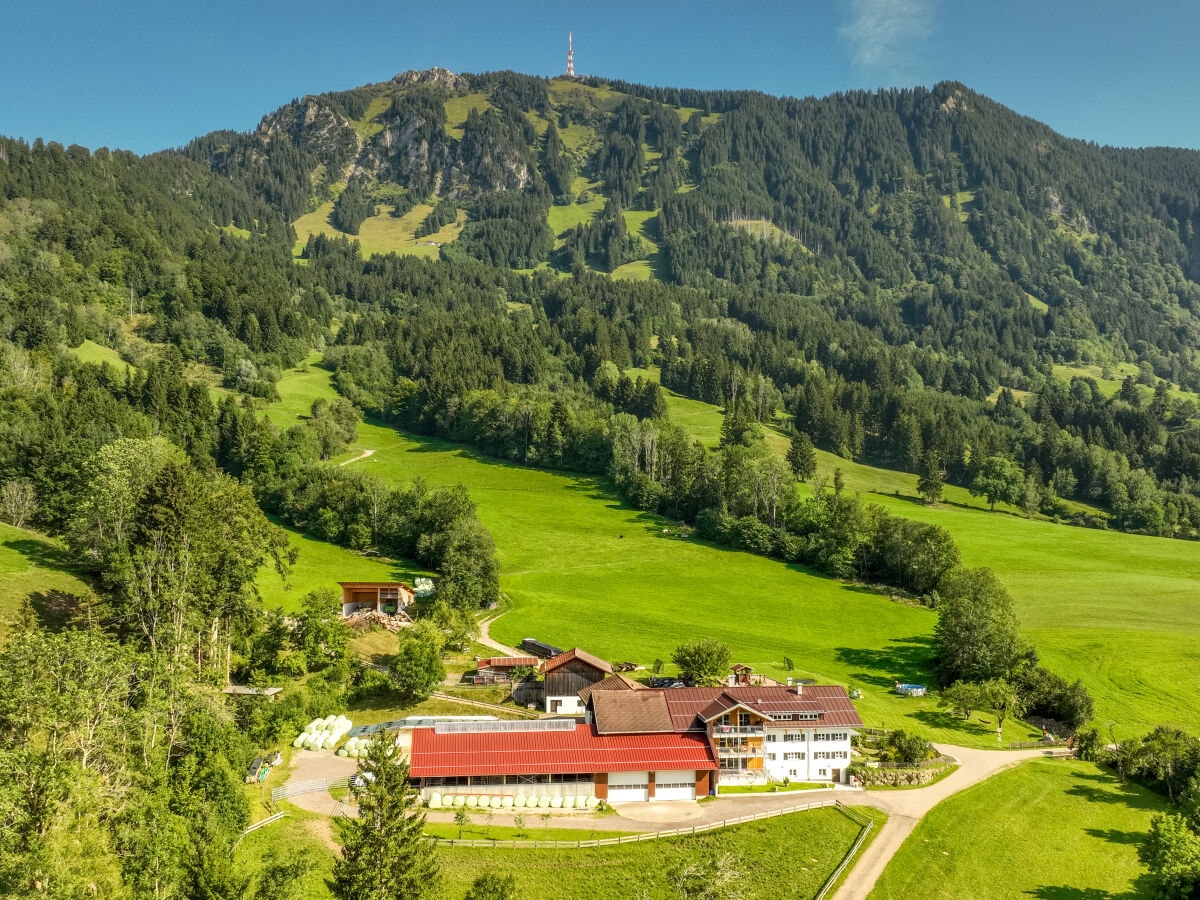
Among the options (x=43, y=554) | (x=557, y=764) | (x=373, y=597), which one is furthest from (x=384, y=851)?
(x=373, y=597)

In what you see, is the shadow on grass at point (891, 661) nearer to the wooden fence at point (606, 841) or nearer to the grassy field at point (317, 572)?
the wooden fence at point (606, 841)

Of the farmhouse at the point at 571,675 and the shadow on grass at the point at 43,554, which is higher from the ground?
the shadow on grass at the point at 43,554

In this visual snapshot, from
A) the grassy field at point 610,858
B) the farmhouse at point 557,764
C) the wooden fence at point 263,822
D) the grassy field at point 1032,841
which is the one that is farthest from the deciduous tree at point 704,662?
the wooden fence at point 263,822

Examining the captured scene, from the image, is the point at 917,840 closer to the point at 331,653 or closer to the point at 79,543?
the point at 331,653

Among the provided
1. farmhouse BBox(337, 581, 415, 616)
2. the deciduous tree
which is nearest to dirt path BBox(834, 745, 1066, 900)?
the deciduous tree

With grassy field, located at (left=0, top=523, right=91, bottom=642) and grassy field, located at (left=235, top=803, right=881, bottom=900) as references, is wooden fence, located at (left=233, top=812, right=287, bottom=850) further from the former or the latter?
grassy field, located at (left=0, top=523, right=91, bottom=642)
